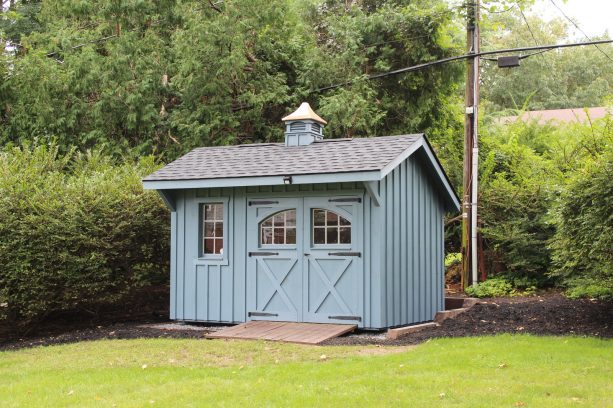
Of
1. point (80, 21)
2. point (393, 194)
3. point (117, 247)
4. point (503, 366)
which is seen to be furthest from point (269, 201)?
point (80, 21)

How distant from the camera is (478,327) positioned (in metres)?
10.8

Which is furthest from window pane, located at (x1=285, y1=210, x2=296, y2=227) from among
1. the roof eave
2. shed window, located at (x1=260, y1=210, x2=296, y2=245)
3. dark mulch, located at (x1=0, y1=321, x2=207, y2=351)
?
dark mulch, located at (x1=0, y1=321, x2=207, y2=351)

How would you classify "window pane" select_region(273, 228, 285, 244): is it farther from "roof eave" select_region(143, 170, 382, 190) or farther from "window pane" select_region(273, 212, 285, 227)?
"roof eave" select_region(143, 170, 382, 190)

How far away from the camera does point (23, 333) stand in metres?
12.2

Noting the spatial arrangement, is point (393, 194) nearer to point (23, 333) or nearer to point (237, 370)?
point (237, 370)

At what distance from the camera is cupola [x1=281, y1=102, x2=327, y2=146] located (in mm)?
12734

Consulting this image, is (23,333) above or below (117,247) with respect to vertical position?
below

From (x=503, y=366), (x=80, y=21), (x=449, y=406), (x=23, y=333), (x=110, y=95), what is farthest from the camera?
(x=80, y=21)

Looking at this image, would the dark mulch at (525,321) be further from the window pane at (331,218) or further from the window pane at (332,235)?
the window pane at (331,218)

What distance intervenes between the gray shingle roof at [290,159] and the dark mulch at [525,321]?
241 centimetres

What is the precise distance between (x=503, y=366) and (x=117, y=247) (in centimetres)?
716

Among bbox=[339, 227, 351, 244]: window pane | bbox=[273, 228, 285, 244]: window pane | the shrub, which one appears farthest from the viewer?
the shrub

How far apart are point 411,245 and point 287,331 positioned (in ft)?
8.24

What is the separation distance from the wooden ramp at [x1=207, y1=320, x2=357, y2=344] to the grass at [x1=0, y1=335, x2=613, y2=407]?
434 millimetres
